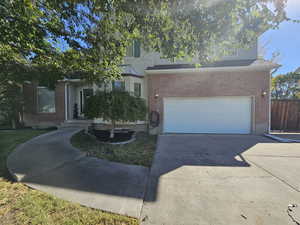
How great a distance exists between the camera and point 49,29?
3.43 metres

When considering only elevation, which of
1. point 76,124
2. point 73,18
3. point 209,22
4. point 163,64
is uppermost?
point 163,64

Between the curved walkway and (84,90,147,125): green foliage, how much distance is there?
1.75 metres

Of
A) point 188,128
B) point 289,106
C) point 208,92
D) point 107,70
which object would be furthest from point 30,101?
point 289,106

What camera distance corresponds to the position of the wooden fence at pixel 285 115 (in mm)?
9391

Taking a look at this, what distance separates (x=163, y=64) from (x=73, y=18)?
7014 mm

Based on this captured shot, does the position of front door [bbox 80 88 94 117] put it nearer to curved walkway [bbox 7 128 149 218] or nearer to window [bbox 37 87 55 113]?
window [bbox 37 87 55 113]

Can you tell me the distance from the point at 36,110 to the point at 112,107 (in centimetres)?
768

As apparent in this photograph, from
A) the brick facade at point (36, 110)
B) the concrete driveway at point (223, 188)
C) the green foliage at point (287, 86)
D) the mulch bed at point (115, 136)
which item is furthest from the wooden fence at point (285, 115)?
the brick facade at point (36, 110)

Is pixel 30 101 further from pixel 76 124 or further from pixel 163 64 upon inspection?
pixel 163 64

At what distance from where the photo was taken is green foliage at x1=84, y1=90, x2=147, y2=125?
5.91 metres

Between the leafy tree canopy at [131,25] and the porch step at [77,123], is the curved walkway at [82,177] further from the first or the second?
the porch step at [77,123]

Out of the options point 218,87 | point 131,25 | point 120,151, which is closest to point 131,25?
point 131,25

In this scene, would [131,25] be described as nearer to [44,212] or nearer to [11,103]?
[44,212]

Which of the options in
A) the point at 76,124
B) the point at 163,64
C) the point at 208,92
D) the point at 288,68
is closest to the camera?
the point at 208,92
